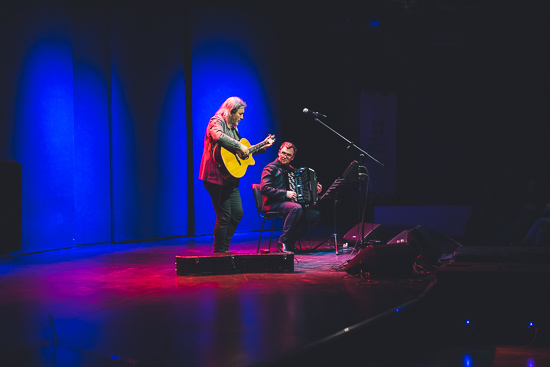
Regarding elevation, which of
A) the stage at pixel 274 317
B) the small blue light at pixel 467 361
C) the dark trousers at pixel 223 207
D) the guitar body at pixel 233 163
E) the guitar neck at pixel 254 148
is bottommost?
the small blue light at pixel 467 361

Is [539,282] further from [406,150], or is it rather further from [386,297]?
[406,150]

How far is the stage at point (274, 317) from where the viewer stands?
2.92m

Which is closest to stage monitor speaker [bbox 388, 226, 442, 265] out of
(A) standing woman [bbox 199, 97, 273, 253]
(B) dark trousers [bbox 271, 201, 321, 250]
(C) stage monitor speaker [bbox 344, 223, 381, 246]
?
(C) stage monitor speaker [bbox 344, 223, 381, 246]

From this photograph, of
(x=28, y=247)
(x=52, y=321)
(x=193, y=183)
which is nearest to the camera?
(x=52, y=321)

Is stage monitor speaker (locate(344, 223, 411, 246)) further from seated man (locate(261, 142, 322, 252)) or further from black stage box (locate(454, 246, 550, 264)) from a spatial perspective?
black stage box (locate(454, 246, 550, 264))

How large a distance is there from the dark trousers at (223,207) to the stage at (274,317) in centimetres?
53

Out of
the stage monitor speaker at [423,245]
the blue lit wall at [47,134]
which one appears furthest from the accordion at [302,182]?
the blue lit wall at [47,134]

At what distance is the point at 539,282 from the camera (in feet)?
12.5

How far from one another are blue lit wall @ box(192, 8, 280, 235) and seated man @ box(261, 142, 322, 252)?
6.96 feet

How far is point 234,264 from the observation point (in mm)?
5117

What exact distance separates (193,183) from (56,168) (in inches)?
80.4

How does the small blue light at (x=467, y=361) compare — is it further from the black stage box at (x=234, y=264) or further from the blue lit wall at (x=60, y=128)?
the blue lit wall at (x=60, y=128)

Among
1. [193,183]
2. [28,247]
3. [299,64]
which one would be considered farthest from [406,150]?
[28,247]

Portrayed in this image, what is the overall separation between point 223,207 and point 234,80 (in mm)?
3464
